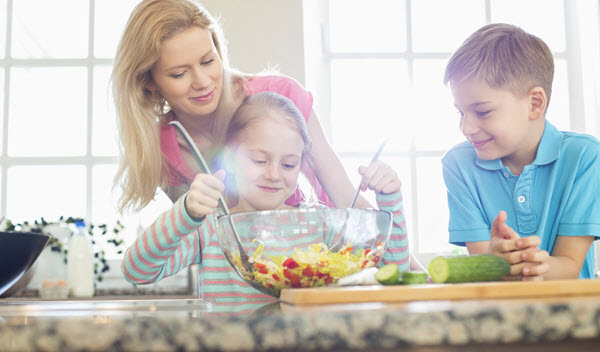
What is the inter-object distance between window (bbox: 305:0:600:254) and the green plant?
1029mm

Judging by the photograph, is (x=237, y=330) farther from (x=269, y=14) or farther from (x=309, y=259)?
(x=269, y=14)

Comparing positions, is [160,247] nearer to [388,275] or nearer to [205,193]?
[205,193]

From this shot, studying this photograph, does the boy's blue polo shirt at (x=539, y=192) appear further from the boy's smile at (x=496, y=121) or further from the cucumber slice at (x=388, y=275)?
the cucumber slice at (x=388, y=275)

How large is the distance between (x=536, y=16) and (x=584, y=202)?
1788 mm

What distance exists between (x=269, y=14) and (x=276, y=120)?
1.17m

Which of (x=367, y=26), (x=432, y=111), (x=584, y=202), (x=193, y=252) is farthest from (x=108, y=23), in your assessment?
(x=584, y=202)

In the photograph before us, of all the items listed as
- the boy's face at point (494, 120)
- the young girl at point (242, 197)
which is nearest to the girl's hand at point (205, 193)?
the young girl at point (242, 197)

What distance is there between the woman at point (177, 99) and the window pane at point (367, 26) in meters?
1.16

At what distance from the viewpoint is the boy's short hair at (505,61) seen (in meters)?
1.45

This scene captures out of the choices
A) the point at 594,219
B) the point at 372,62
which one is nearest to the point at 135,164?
the point at 594,219

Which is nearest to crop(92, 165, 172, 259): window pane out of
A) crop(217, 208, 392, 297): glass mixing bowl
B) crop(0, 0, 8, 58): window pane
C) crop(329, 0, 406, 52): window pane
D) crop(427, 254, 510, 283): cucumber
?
crop(0, 0, 8, 58): window pane

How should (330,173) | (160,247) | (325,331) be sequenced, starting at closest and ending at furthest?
(325,331) → (160,247) → (330,173)

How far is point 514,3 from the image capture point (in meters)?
2.83

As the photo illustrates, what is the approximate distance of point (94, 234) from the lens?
8.36ft
